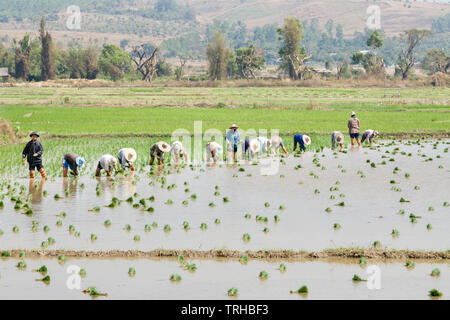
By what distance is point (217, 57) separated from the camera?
11612 cm

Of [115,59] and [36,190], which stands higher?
[115,59]

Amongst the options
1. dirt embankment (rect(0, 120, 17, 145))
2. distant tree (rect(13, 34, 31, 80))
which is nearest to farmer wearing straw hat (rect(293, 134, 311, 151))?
dirt embankment (rect(0, 120, 17, 145))

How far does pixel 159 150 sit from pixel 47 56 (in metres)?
91.1

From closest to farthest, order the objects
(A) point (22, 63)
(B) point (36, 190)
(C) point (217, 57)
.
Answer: (B) point (36, 190)
(A) point (22, 63)
(C) point (217, 57)

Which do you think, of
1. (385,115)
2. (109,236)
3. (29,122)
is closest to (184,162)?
(109,236)

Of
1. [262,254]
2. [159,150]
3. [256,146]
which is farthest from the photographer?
[256,146]

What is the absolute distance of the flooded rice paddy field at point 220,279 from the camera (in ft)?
35.3

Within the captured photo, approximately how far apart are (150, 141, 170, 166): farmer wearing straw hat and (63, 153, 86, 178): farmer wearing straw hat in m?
3.45

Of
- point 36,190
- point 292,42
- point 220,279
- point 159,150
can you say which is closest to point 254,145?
point 159,150

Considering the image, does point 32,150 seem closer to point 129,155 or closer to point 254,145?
point 129,155

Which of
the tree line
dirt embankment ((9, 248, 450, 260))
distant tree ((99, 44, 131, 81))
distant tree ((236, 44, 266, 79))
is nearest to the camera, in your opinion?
dirt embankment ((9, 248, 450, 260))

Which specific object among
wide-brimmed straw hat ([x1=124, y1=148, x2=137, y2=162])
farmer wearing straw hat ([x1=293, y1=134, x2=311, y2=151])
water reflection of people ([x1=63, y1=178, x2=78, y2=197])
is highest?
wide-brimmed straw hat ([x1=124, y1=148, x2=137, y2=162])

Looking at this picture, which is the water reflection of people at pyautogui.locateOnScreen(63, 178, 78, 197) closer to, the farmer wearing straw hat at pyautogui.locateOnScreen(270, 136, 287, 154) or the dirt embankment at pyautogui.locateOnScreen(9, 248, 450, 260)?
the dirt embankment at pyautogui.locateOnScreen(9, 248, 450, 260)

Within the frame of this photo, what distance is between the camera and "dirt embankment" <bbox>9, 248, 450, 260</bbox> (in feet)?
42.2
